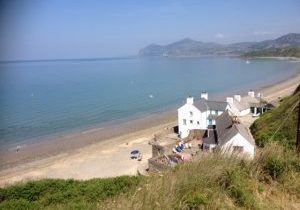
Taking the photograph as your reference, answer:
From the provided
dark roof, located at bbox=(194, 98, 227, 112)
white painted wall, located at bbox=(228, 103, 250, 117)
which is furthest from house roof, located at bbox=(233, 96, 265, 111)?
dark roof, located at bbox=(194, 98, 227, 112)

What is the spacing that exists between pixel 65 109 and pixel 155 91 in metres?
22.8

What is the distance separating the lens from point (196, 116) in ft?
105

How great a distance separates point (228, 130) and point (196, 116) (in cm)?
872

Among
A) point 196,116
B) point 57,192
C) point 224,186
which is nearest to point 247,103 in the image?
point 196,116

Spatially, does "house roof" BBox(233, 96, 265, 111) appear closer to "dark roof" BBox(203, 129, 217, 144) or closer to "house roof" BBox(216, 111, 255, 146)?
"house roof" BBox(216, 111, 255, 146)

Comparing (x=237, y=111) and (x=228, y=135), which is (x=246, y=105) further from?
(x=228, y=135)

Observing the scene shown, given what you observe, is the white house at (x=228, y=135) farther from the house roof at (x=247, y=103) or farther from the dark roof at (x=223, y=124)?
the house roof at (x=247, y=103)

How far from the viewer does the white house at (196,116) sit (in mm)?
31688

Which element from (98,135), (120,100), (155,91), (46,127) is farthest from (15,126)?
(155,91)

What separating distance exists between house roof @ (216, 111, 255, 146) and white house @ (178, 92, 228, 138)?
2929 mm

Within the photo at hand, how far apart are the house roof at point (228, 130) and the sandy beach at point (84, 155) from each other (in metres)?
5.49

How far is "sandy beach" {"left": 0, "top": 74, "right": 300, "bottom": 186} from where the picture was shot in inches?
1014

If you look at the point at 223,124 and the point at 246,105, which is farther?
the point at 246,105

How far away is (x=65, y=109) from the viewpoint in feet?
181
